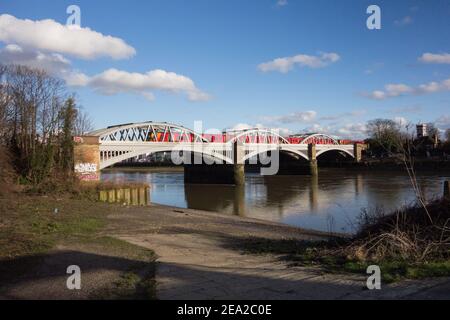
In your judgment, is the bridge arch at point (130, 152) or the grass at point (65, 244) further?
the bridge arch at point (130, 152)

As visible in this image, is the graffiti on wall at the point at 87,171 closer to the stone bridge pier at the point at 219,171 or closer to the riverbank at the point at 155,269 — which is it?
the riverbank at the point at 155,269

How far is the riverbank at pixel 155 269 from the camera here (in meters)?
5.31

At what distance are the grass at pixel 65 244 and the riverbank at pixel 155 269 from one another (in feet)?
0.05

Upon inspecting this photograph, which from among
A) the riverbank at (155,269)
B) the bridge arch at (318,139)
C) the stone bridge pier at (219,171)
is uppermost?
the bridge arch at (318,139)

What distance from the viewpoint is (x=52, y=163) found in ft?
78.6

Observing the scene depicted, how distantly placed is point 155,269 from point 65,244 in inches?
116

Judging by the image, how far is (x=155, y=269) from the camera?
265 inches

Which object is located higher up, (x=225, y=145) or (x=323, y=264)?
(x=225, y=145)

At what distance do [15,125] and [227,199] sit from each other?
18.7 m

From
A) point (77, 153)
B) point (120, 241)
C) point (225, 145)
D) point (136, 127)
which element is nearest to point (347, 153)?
point (225, 145)

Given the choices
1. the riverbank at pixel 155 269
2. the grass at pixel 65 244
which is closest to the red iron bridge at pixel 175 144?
the grass at pixel 65 244

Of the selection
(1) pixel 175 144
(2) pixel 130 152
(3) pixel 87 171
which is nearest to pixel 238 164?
(1) pixel 175 144

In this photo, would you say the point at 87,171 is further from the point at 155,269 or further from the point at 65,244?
the point at 155,269

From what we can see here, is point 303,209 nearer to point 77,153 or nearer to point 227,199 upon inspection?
point 227,199
